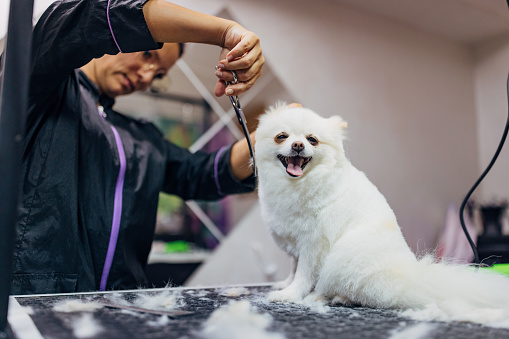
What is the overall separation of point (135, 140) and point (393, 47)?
76.1 inches

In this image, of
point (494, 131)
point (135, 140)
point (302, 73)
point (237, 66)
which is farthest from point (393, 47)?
point (237, 66)

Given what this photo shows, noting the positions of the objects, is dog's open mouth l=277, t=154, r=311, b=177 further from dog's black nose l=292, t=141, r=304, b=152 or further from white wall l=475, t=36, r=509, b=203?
white wall l=475, t=36, r=509, b=203

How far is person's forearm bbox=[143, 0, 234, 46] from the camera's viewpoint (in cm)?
70

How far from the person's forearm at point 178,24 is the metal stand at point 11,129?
27 centimetres

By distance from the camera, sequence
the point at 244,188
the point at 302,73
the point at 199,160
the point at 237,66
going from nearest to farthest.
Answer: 1. the point at 237,66
2. the point at 244,188
3. the point at 199,160
4. the point at 302,73

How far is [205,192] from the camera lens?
50.9 inches

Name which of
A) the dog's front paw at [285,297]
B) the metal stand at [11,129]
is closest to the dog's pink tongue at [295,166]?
the dog's front paw at [285,297]

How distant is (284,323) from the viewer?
53 centimetres

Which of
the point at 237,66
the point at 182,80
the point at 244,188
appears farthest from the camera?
the point at 182,80

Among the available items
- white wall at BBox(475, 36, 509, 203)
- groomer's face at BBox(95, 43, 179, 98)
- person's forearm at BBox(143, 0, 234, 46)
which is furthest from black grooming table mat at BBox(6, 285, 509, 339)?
white wall at BBox(475, 36, 509, 203)

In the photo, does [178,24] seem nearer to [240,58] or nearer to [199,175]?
[240,58]

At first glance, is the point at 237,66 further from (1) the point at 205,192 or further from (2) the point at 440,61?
(2) the point at 440,61

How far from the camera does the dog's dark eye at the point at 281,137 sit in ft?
2.57

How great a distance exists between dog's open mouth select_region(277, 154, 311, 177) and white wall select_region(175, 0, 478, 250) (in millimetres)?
1468
